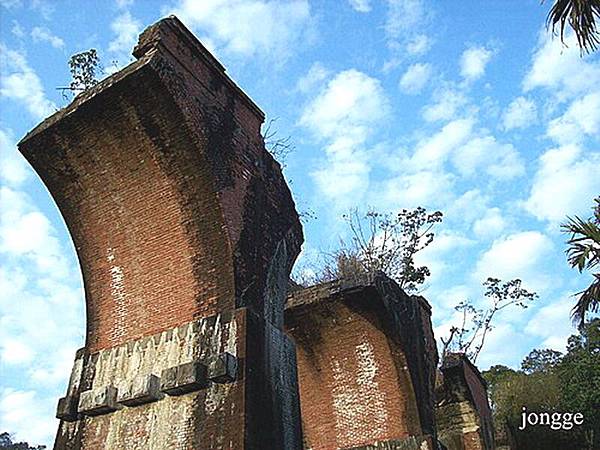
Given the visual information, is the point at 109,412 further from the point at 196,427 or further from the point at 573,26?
the point at 573,26

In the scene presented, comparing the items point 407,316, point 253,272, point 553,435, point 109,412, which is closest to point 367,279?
point 407,316

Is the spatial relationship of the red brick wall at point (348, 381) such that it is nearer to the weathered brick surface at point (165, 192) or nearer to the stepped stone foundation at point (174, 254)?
the stepped stone foundation at point (174, 254)

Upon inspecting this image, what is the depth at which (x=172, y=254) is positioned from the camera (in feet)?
21.8

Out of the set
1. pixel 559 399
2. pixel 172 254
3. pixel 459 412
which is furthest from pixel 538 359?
pixel 172 254

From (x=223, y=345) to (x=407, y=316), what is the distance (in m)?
6.36

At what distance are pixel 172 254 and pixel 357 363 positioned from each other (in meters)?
5.95

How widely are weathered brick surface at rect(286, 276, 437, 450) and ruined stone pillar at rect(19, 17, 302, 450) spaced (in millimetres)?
4021

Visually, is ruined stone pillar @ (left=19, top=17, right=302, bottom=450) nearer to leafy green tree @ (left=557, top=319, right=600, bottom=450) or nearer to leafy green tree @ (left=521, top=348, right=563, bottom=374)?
leafy green tree @ (left=557, top=319, right=600, bottom=450)

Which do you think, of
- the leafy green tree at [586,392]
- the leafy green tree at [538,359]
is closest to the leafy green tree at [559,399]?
the leafy green tree at [586,392]

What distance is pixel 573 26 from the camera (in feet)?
17.9

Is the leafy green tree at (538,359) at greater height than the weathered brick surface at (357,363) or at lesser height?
greater

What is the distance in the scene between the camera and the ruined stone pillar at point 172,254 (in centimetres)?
579

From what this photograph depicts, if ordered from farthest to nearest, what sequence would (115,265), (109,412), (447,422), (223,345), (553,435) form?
(553,435) < (447,422) < (115,265) < (109,412) < (223,345)

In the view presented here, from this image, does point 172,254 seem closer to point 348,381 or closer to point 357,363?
point 357,363
